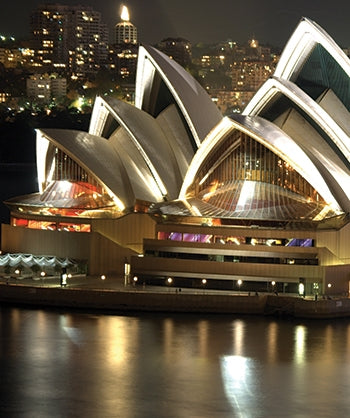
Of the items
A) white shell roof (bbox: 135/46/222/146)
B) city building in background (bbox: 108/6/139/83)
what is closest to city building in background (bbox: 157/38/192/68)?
city building in background (bbox: 108/6/139/83)

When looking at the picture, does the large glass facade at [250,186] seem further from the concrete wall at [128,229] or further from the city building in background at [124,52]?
the city building in background at [124,52]

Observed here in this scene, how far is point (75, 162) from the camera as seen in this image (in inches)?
1753

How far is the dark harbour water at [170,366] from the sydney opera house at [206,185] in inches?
131

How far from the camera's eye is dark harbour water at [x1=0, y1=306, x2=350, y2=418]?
25.6 metres

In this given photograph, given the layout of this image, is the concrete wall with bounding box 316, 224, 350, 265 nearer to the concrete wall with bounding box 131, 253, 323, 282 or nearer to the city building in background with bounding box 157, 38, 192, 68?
the concrete wall with bounding box 131, 253, 323, 282

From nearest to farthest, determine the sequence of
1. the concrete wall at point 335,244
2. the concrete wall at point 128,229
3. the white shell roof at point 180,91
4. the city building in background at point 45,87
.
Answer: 1. the concrete wall at point 335,244
2. the concrete wall at point 128,229
3. the white shell roof at point 180,91
4. the city building in background at point 45,87

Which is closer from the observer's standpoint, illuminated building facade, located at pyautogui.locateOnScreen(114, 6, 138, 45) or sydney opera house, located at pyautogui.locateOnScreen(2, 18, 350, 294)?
sydney opera house, located at pyautogui.locateOnScreen(2, 18, 350, 294)

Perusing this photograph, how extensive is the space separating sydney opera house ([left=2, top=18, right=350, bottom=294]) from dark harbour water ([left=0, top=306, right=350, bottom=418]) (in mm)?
3328

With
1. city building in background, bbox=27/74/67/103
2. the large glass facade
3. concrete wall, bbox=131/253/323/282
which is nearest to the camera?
concrete wall, bbox=131/253/323/282

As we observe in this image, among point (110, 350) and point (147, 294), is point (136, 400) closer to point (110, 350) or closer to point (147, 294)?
point (110, 350)

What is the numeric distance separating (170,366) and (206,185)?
46.7 feet

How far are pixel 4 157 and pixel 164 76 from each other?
73.8 m

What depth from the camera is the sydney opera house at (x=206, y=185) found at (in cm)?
3819

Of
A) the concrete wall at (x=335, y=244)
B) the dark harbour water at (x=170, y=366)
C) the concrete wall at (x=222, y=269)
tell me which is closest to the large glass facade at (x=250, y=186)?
the concrete wall at (x=335, y=244)
